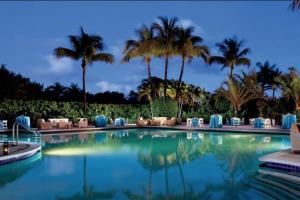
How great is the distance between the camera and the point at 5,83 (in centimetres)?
3080

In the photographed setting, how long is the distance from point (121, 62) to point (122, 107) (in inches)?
136

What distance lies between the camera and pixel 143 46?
24.6 meters

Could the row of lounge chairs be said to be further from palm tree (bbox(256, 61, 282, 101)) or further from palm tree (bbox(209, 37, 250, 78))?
palm tree (bbox(256, 61, 282, 101))

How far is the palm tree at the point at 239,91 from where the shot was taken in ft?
84.1

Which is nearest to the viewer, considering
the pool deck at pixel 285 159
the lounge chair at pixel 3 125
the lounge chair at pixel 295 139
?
the pool deck at pixel 285 159

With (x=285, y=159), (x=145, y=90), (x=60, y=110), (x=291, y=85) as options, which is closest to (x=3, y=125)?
(x=60, y=110)

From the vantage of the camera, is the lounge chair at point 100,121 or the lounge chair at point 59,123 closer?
the lounge chair at point 59,123

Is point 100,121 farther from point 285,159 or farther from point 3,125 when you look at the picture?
point 285,159

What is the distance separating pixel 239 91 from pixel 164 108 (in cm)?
538

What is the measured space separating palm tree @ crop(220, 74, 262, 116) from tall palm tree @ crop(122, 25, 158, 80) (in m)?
5.70

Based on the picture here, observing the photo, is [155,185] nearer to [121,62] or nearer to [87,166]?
[87,166]

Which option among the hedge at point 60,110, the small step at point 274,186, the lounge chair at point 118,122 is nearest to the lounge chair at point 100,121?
the lounge chair at point 118,122

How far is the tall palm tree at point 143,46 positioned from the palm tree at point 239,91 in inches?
225

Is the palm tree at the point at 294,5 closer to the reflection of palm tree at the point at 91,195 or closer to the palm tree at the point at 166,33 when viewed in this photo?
the reflection of palm tree at the point at 91,195
